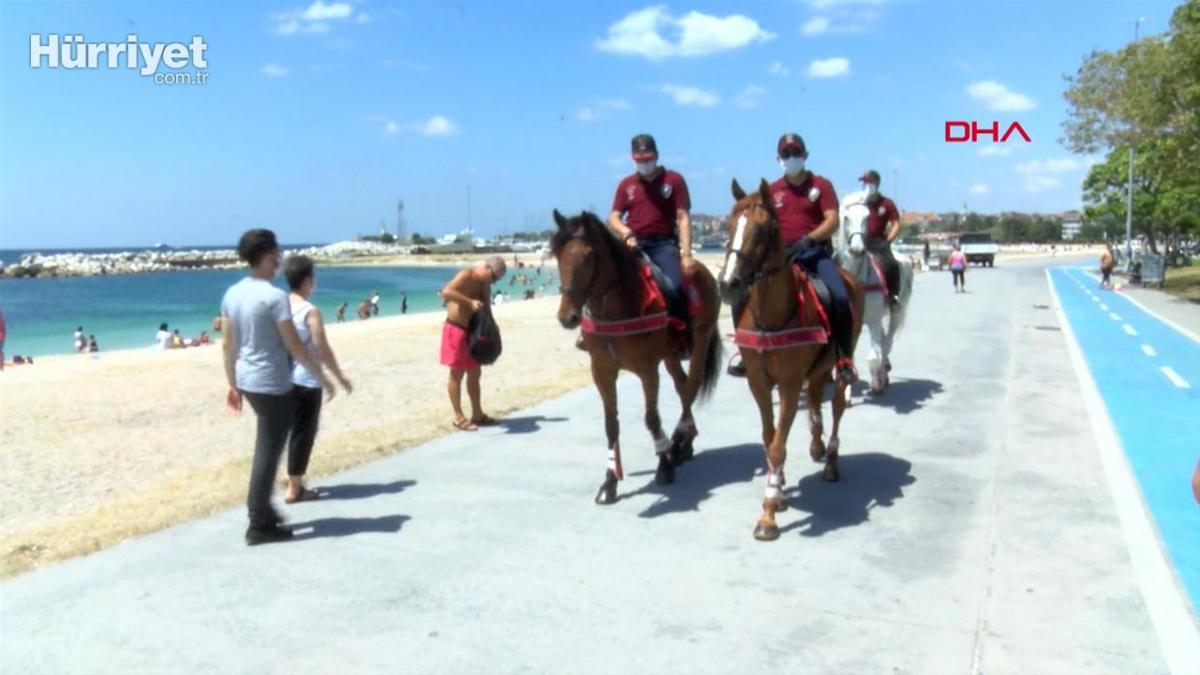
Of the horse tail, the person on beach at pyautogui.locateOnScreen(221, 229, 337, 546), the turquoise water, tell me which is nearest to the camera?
the person on beach at pyautogui.locateOnScreen(221, 229, 337, 546)

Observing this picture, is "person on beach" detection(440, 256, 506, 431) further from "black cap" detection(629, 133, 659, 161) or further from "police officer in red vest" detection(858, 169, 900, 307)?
"police officer in red vest" detection(858, 169, 900, 307)

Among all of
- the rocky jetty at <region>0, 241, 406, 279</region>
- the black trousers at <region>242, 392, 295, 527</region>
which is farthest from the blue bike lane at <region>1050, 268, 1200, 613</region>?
the rocky jetty at <region>0, 241, 406, 279</region>

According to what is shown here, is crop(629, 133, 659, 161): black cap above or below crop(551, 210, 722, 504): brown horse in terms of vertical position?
above

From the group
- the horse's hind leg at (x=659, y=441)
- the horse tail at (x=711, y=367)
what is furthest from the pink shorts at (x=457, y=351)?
the horse's hind leg at (x=659, y=441)

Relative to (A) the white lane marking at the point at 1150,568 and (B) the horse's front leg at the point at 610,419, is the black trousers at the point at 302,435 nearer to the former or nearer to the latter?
(B) the horse's front leg at the point at 610,419

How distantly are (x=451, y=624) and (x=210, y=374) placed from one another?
13.7m

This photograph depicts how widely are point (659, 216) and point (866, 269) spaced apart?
450 centimetres

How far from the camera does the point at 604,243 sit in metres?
6.52

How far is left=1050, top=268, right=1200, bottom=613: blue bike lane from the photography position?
6211 mm

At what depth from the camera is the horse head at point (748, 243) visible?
5.76 metres

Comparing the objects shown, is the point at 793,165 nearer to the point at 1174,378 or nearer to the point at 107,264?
the point at 1174,378

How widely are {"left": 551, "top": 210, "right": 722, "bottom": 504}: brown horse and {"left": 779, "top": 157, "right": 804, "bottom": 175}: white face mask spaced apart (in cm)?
104

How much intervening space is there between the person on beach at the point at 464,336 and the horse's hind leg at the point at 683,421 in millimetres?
2715

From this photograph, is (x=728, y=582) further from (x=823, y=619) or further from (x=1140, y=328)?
(x=1140, y=328)
